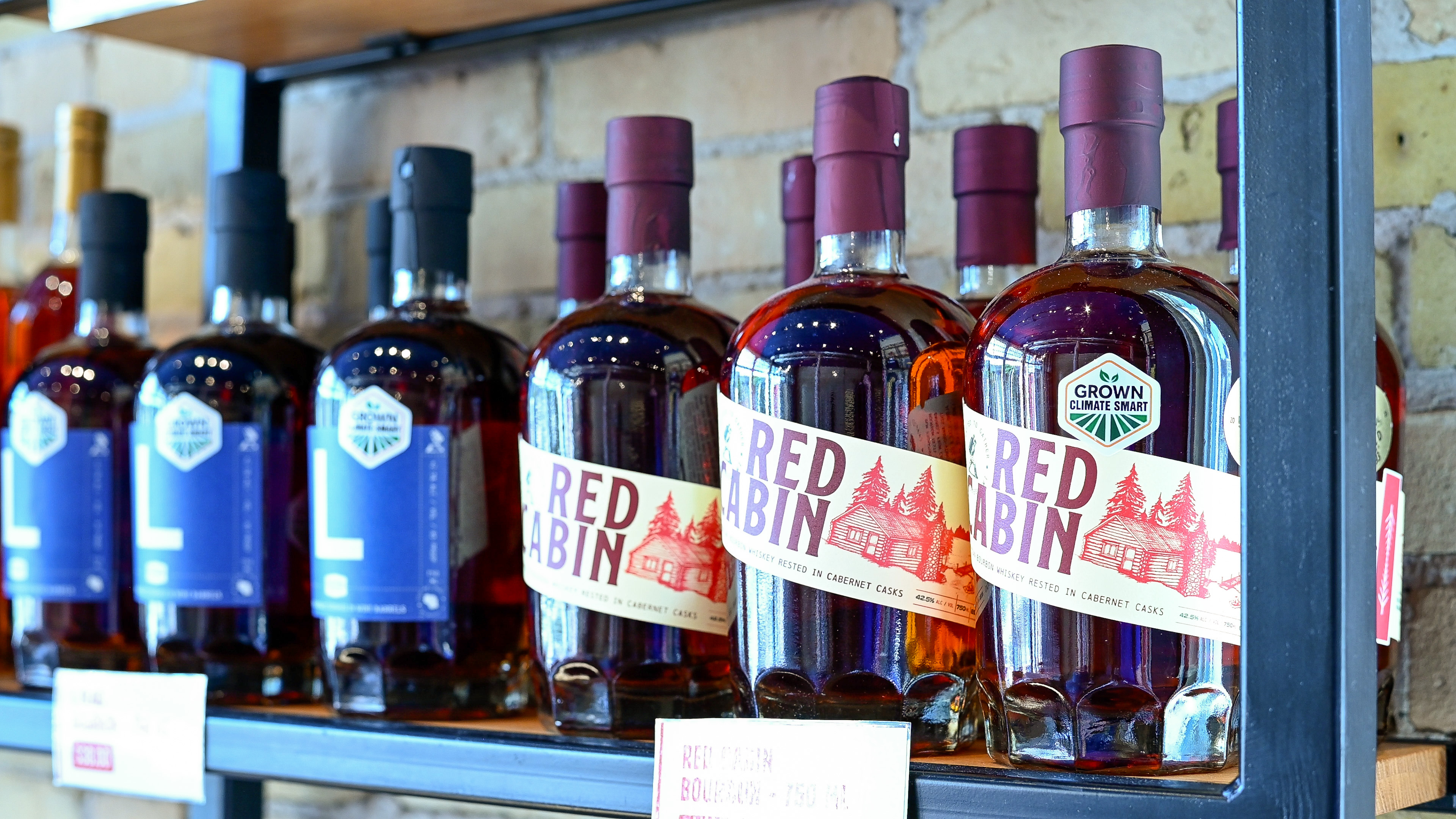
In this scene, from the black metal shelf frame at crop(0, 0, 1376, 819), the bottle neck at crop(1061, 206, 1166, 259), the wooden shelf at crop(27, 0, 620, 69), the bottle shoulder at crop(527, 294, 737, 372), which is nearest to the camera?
the black metal shelf frame at crop(0, 0, 1376, 819)

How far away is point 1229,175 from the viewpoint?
702 millimetres

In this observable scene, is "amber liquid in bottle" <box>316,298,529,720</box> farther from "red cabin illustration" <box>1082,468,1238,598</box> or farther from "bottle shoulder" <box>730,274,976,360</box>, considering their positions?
"red cabin illustration" <box>1082,468,1238,598</box>

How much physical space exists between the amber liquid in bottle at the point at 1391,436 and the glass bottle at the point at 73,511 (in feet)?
2.34

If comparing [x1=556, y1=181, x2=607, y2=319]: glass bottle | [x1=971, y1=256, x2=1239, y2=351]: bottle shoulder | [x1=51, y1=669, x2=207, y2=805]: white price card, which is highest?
[x1=556, y1=181, x2=607, y2=319]: glass bottle

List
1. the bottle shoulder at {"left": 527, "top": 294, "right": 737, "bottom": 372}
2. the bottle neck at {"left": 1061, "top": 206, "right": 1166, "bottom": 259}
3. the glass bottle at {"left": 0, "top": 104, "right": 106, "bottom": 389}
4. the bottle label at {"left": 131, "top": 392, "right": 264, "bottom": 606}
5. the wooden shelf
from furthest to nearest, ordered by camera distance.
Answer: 1. the glass bottle at {"left": 0, "top": 104, "right": 106, "bottom": 389}
2. the wooden shelf
3. the bottle label at {"left": 131, "top": 392, "right": 264, "bottom": 606}
4. the bottle shoulder at {"left": 527, "top": 294, "right": 737, "bottom": 372}
5. the bottle neck at {"left": 1061, "top": 206, "right": 1166, "bottom": 259}

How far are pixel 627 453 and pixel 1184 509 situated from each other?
10.4 inches

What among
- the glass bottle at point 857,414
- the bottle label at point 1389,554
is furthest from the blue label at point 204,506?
the bottle label at point 1389,554

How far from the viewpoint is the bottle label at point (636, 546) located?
0.68 meters

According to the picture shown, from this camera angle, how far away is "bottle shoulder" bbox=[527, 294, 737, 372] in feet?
2.30

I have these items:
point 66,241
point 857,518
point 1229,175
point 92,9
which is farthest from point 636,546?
point 66,241

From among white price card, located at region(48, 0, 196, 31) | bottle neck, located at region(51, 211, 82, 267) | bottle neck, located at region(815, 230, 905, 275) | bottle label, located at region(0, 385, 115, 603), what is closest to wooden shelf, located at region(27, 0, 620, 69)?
white price card, located at region(48, 0, 196, 31)

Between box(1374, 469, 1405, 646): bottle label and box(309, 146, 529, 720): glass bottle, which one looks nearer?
box(1374, 469, 1405, 646): bottle label

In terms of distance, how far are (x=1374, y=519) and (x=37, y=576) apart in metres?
0.77

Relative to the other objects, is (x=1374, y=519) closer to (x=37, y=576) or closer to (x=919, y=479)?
(x=919, y=479)
